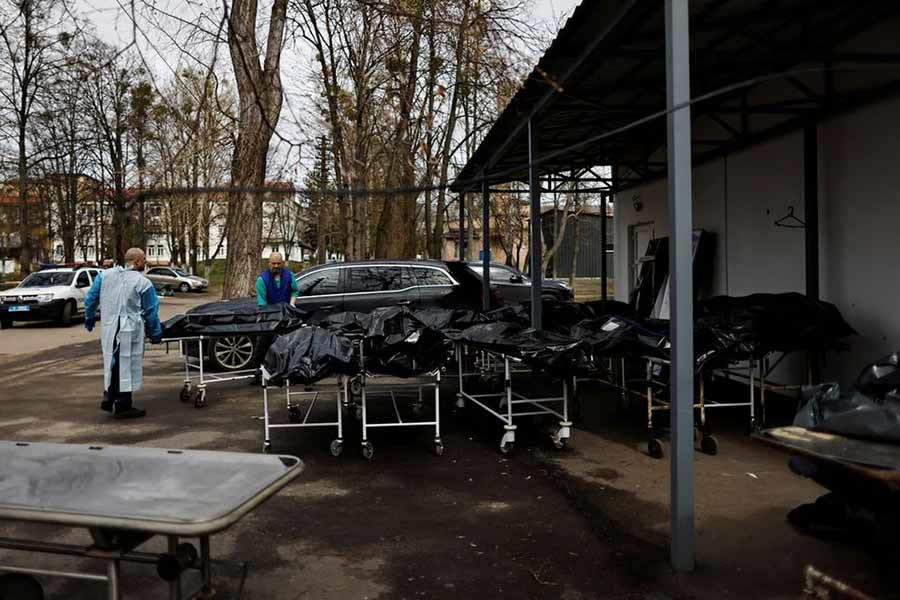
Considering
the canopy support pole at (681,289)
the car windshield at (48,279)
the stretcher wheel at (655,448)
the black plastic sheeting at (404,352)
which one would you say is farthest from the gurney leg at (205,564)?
the car windshield at (48,279)

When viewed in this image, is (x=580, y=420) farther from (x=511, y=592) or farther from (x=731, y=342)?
(x=511, y=592)

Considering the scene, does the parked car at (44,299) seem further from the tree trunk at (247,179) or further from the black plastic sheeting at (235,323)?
the black plastic sheeting at (235,323)

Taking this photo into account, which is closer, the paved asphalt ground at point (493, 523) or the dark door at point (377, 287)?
the paved asphalt ground at point (493, 523)

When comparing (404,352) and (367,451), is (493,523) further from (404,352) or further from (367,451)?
(404,352)

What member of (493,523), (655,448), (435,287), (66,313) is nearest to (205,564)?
(493,523)

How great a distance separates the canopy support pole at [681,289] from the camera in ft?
13.6

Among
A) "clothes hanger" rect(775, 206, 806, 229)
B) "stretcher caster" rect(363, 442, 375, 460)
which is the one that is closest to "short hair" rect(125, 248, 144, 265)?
"stretcher caster" rect(363, 442, 375, 460)

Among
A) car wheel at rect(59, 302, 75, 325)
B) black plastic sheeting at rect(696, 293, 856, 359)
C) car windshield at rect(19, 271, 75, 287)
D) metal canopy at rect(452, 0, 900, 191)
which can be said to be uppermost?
metal canopy at rect(452, 0, 900, 191)

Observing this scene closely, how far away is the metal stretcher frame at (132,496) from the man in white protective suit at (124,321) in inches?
174

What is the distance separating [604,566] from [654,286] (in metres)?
8.63

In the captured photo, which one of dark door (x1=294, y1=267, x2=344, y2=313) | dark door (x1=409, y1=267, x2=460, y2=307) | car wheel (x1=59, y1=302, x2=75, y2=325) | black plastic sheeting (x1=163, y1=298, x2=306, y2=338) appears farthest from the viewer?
car wheel (x1=59, y1=302, x2=75, y2=325)

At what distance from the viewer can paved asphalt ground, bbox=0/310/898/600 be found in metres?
4.05

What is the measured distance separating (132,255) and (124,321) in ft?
2.45

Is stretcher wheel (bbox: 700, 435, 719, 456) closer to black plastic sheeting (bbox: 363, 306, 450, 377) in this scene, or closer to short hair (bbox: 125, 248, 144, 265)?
black plastic sheeting (bbox: 363, 306, 450, 377)
